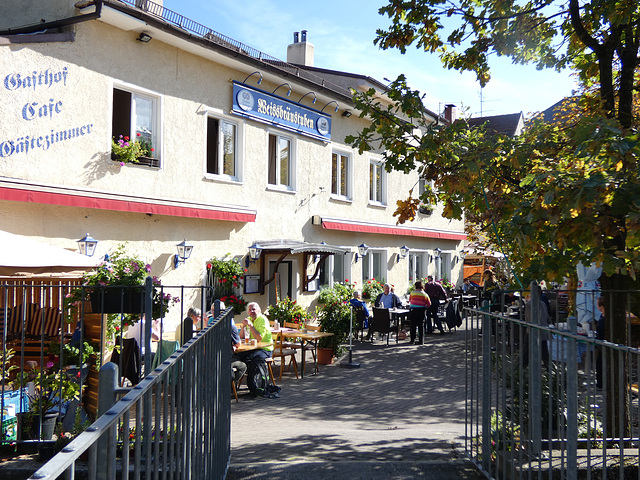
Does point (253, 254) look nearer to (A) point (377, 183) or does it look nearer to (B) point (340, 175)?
(B) point (340, 175)

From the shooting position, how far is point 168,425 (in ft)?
8.53

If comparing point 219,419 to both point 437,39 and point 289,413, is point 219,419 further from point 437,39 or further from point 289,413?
point 437,39

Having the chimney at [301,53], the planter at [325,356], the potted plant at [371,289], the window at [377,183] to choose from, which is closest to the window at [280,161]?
the window at [377,183]

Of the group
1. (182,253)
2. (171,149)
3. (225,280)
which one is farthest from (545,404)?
(171,149)

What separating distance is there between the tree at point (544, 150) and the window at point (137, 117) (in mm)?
6064

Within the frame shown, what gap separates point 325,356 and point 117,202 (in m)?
5.14

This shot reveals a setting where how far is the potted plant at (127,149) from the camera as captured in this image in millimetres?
11328

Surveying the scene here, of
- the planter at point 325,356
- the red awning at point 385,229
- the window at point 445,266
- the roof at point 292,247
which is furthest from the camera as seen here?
the window at point 445,266


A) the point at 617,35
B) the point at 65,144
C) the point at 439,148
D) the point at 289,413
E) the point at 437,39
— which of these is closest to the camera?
the point at 617,35

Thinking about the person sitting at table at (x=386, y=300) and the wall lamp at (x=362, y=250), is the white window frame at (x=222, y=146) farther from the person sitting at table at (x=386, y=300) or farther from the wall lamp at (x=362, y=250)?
the wall lamp at (x=362, y=250)

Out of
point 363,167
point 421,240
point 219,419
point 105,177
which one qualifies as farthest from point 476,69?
point 421,240

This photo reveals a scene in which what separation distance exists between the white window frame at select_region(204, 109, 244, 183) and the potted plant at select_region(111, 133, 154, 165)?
5.68 feet

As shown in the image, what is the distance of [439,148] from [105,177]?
6865 millimetres

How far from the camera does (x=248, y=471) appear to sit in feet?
16.5
